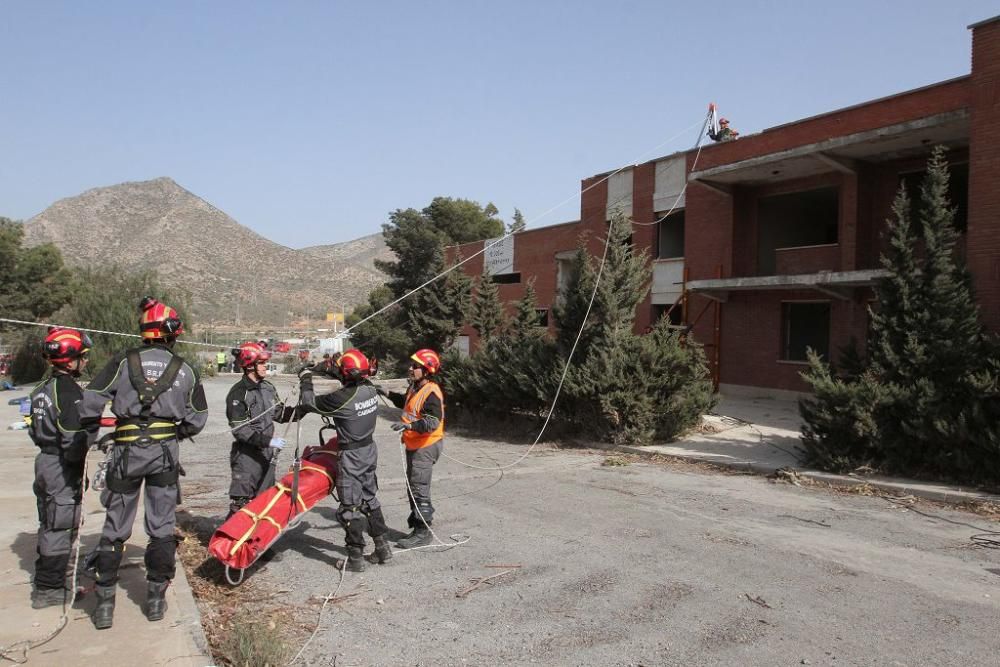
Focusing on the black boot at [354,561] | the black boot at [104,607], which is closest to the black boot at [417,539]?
the black boot at [354,561]

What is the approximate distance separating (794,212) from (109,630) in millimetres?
20602

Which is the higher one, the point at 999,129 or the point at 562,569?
the point at 999,129

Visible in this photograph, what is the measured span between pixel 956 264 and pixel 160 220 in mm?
97597

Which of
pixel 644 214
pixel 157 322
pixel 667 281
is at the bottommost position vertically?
pixel 157 322

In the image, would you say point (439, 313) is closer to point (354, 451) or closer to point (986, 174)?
point (986, 174)

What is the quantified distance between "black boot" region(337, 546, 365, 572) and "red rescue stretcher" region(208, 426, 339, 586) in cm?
54

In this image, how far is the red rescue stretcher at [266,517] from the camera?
17.3ft

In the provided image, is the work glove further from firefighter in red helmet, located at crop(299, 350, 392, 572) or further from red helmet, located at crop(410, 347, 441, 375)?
red helmet, located at crop(410, 347, 441, 375)

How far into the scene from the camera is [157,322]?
5.04 meters

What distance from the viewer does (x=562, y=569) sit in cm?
586

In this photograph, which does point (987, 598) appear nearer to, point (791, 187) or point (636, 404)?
point (636, 404)

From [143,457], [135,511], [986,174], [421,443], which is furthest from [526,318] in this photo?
[135,511]

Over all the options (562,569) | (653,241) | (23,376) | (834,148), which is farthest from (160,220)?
(562,569)

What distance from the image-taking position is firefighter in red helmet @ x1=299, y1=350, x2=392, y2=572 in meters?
5.84
